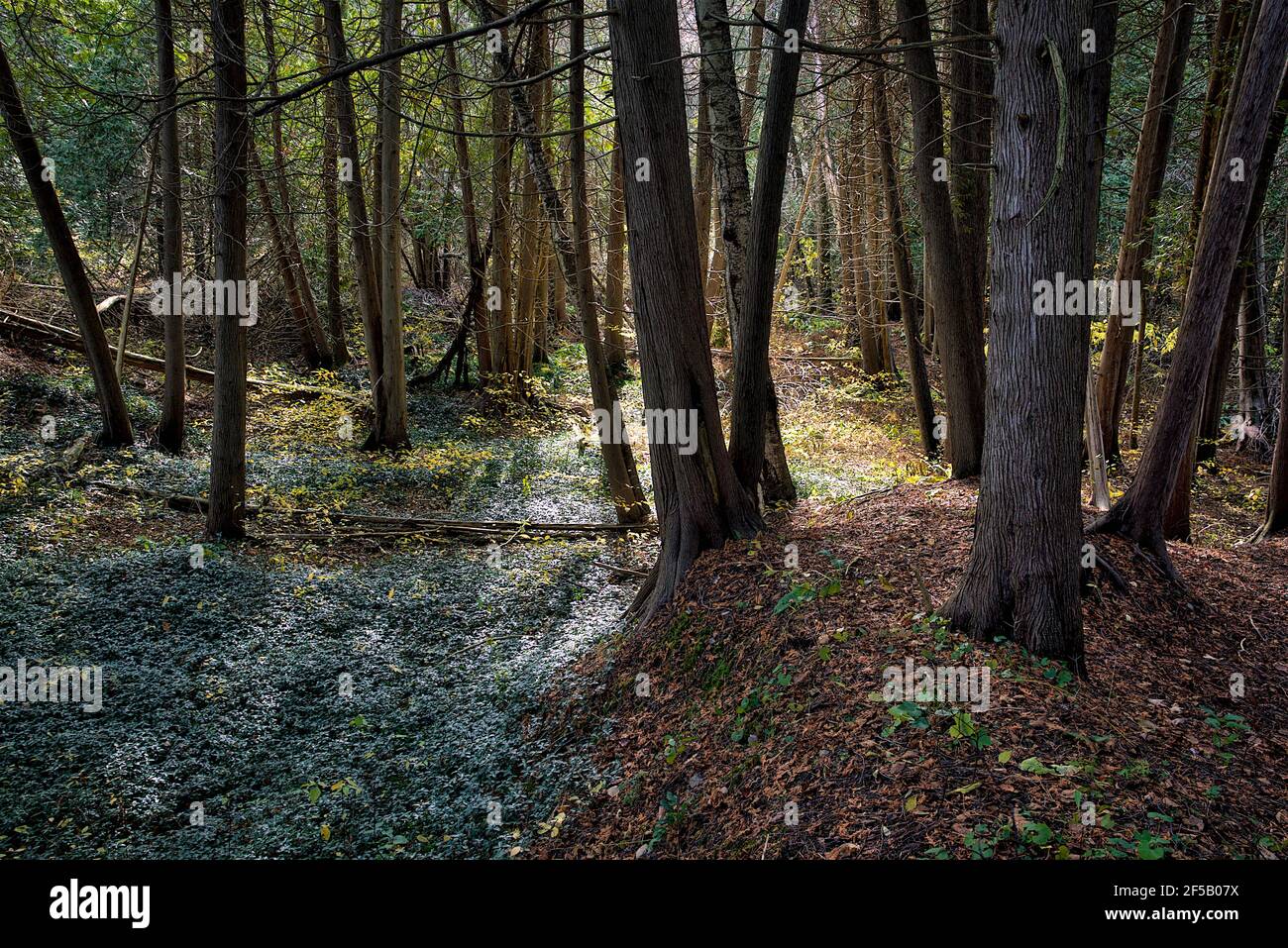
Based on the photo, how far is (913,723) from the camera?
12.9 ft

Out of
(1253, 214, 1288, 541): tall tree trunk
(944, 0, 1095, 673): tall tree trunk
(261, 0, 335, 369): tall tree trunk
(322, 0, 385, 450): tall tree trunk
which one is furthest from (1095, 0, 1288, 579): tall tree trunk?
(261, 0, 335, 369): tall tree trunk

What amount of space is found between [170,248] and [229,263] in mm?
3414

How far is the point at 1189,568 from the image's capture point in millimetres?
6754

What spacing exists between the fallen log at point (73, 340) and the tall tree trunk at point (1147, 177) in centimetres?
1217

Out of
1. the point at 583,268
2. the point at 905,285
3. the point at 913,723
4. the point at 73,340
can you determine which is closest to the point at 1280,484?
the point at 905,285

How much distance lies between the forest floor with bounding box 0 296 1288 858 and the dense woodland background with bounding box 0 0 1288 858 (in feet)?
0.10

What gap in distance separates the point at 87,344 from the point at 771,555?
912 centimetres

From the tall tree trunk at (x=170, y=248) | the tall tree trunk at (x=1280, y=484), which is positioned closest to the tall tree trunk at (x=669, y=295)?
the tall tree trunk at (x=170, y=248)

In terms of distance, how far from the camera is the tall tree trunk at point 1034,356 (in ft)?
12.6

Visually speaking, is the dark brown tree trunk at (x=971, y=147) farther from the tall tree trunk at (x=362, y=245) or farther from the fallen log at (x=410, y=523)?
the tall tree trunk at (x=362, y=245)

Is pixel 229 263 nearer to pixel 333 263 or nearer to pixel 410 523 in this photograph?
pixel 410 523

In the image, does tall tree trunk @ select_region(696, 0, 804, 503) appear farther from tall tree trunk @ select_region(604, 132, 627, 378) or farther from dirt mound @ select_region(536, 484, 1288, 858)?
tall tree trunk @ select_region(604, 132, 627, 378)
